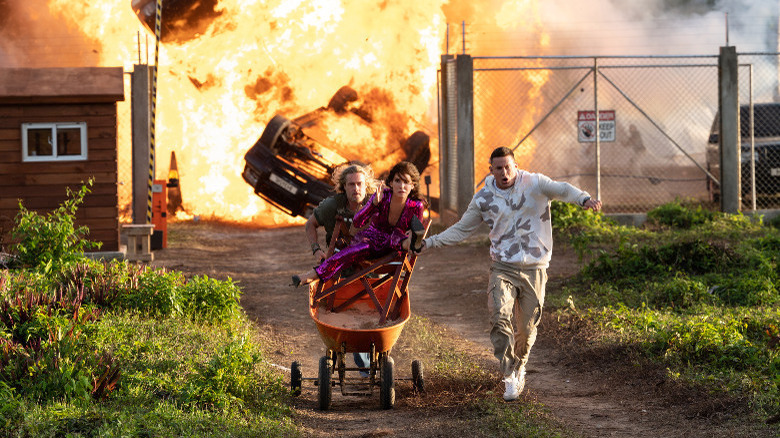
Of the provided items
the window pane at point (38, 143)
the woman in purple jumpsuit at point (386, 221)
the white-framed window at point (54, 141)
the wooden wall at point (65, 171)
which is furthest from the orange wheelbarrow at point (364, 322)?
the window pane at point (38, 143)

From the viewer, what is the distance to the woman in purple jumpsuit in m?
6.74

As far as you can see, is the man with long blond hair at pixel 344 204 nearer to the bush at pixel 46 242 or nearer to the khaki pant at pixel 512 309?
the khaki pant at pixel 512 309

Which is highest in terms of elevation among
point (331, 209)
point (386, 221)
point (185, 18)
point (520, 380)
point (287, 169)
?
point (185, 18)

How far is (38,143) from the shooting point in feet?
44.2

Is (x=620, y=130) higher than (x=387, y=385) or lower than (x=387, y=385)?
higher

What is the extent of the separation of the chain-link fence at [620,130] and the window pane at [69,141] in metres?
7.78

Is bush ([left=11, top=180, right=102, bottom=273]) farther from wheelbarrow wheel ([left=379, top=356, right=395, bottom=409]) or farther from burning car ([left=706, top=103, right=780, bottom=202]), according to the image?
burning car ([left=706, top=103, right=780, bottom=202])

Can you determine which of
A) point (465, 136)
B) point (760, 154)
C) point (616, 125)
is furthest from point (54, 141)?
point (616, 125)

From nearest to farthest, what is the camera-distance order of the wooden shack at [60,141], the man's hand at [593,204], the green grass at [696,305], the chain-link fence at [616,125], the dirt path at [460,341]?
the dirt path at [460,341], the man's hand at [593,204], the green grass at [696,305], the wooden shack at [60,141], the chain-link fence at [616,125]

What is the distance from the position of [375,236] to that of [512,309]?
3.96 feet

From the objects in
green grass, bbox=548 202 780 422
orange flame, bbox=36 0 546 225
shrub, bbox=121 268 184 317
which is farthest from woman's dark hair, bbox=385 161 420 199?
orange flame, bbox=36 0 546 225

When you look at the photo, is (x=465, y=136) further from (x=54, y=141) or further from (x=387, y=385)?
(x=387, y=385)

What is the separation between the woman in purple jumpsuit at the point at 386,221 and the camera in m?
6.74

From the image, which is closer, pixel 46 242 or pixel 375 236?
pixel 375 236
